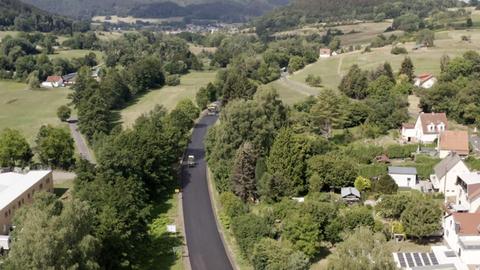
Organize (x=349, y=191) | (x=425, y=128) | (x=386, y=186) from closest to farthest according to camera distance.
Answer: (x=349, y=191), (x=386, y=186), (x=425, y=128)

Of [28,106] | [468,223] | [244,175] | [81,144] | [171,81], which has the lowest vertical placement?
[81,144]

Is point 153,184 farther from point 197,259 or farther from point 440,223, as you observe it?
point 440,223

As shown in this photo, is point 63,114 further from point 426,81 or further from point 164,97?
point 426,81

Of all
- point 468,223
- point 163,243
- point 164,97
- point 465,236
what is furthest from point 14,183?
point 164,97

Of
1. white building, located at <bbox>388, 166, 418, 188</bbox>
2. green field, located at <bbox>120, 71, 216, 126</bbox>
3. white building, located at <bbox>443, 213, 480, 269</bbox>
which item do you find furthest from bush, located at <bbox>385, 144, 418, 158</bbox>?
green field, located at <bbox>120, 71, 216, 126</bbox>

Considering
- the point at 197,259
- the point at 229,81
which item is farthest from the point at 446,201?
the point at 229,81

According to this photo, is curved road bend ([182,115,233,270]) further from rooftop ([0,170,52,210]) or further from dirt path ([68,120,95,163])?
rooftop ([0,170,52,210])

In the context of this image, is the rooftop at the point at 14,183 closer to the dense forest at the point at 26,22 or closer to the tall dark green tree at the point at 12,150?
the tall dark green tree at the point at 12,150
